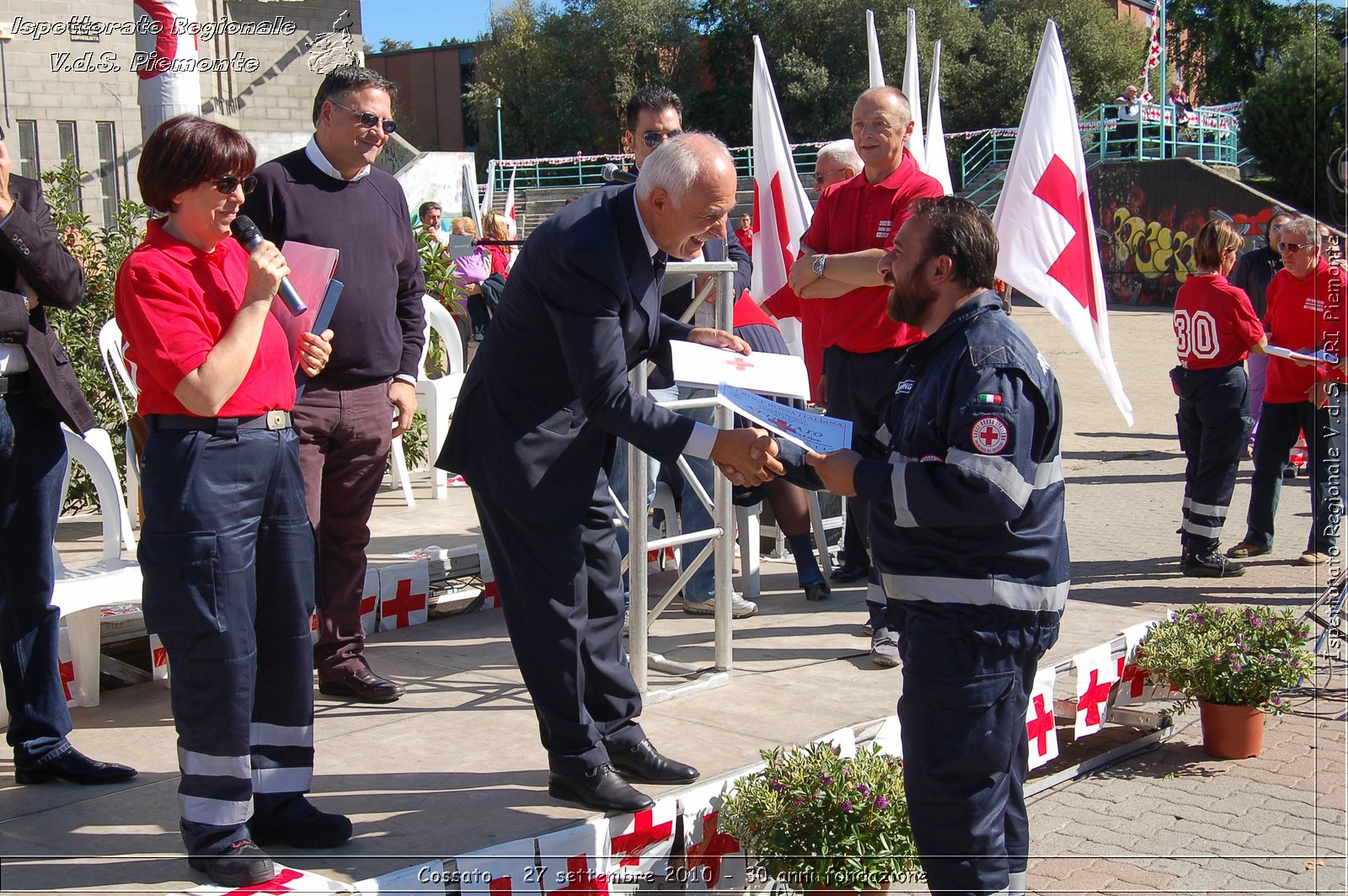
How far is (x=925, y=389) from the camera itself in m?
2.98

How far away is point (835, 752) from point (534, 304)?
1.57 meters

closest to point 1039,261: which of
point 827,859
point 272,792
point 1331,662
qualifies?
point 1331,662

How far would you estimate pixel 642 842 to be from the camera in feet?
11.0

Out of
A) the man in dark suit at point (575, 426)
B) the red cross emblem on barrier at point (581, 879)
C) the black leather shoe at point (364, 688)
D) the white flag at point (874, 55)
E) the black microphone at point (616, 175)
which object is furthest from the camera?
the white flag at point (874, 55)

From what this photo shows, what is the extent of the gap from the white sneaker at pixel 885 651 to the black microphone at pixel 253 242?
9.31ft

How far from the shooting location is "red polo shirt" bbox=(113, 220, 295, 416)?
9.62ft

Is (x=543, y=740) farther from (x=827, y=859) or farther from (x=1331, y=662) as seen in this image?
(x=1331, y=662)

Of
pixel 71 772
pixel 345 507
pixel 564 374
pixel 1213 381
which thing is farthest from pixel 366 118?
pixel 1213 381

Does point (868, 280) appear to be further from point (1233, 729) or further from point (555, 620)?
point (1233, 729)

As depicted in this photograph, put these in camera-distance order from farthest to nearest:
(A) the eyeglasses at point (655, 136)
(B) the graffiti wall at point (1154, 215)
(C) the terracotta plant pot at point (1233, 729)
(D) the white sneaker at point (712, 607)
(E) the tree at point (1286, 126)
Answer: (E) the tree at point (1286, 126)
(B) the graffiti wall at point (1154, 215)
(D) the white sneaker at point (712, 607)
(A) the eyeglasses at point (655, 136)
(C) the terracotta plant pot at point (1233, 729)

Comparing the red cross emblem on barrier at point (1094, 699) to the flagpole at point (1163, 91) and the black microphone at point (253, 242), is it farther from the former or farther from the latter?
the flagpole at point (1163, 91)

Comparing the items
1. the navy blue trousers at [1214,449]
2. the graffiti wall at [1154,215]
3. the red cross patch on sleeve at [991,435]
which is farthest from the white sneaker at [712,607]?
the graffiti wall at [1154,215]

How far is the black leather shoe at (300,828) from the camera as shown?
334cm

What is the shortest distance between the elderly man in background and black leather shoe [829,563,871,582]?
139 cm
